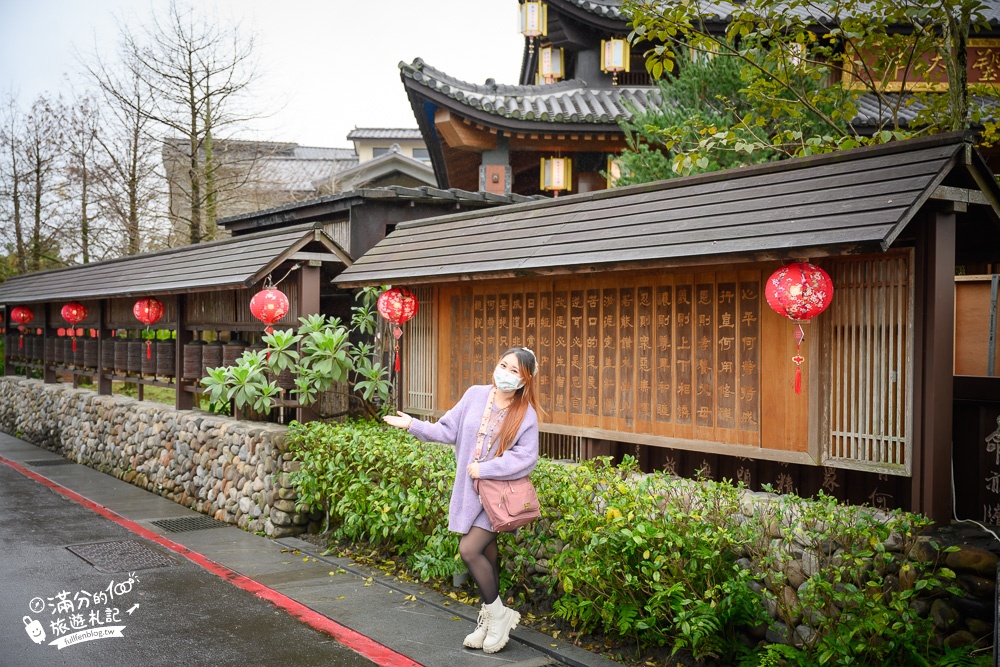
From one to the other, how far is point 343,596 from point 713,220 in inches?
175

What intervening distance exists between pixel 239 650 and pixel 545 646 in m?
2.21

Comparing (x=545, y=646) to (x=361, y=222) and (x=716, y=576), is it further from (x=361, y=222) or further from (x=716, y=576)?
(x=361, y=222)

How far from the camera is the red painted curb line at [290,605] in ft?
20.1

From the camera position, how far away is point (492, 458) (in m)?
6.05

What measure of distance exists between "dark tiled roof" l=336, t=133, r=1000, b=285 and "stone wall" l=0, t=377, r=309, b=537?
8.93ft

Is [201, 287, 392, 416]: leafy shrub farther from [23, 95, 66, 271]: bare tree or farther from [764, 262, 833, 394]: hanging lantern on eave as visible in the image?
[23, 95, 66, 271]: bare tree

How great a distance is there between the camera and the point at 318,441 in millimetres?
9469

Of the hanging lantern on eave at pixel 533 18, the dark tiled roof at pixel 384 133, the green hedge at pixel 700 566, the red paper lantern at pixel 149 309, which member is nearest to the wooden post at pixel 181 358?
the red paper lantern at pixel 149 309

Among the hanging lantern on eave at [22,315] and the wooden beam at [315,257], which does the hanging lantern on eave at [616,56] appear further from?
the hanging lantern on eave at [22,315]

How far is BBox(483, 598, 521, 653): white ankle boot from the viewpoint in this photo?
6117 millimetres

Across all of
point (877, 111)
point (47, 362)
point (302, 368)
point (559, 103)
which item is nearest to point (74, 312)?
point (47, 362)

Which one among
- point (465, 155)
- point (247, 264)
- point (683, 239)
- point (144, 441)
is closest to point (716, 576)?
point (683, 239)

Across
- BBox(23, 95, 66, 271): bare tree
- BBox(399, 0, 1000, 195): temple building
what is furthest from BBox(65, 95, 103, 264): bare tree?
BBox(399, 0, 1000, 195): temple building

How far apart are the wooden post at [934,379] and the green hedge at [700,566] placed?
32cm
